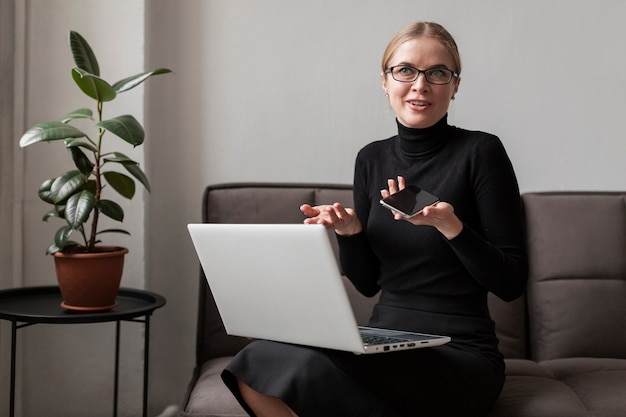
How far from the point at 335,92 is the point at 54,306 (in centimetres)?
105

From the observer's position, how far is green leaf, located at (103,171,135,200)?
2027mm

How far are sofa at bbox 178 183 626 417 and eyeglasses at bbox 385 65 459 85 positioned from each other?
0.59 metres

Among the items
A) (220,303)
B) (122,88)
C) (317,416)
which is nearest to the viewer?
(317,416)

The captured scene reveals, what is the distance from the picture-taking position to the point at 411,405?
1.42m

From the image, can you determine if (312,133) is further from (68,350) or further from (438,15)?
(68,350)

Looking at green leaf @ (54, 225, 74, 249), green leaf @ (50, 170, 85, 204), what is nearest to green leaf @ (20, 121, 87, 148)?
green leaf @ (50, 170, 85, 204)

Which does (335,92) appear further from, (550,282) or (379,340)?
(379,340)

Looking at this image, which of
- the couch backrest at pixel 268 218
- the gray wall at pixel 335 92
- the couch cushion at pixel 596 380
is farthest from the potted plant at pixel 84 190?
the couch cushion at pixel 596 380

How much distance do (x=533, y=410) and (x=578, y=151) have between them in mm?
1103

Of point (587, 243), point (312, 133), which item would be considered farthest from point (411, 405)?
point (312, 133)

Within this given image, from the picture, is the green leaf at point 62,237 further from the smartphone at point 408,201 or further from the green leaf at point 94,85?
the smartphone at point 408,201

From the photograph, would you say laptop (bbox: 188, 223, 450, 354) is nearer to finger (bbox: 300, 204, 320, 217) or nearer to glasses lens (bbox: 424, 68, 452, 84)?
finger (bbox: 300, 204, 320, 217)

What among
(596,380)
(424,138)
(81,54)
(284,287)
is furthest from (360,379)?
(81,54)

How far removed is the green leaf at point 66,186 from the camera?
6.27ft
